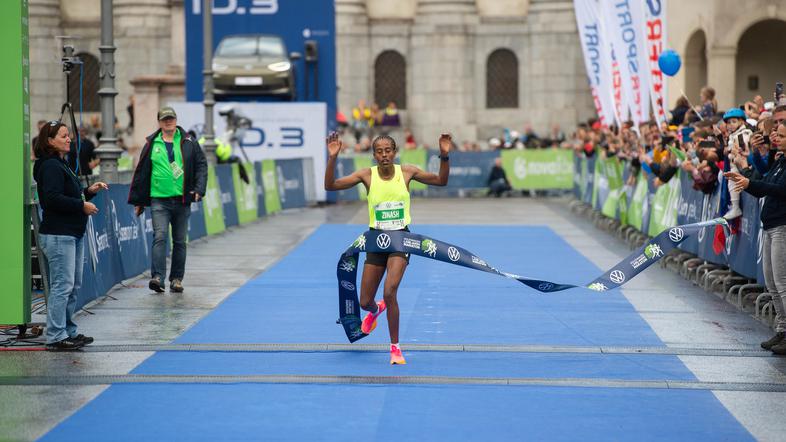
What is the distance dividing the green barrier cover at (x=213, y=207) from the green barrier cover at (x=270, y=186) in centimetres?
517

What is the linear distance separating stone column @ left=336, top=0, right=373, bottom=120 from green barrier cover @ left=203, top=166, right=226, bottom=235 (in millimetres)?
25833

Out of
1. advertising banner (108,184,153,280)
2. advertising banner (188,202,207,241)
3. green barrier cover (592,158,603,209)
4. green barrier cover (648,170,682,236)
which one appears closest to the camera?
advertising banner (108,184,153,280)

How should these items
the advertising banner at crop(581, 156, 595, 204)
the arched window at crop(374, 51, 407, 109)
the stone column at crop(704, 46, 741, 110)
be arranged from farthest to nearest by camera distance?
the arched window at crop(374, 51, 407, 109)
the stone column at crop(704, 46, 741, 110)
the advertising banner at crop(581, 156, 595, 204)

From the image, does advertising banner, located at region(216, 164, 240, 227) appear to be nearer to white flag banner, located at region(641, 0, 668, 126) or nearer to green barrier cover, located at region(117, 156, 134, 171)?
white flag banner, located at region(641, 0, 668, 126)

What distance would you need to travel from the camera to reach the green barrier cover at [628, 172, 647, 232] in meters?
21.8

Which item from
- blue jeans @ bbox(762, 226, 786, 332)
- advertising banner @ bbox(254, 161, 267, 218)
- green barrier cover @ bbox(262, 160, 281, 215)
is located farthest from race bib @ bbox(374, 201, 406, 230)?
green barrier cover @ bbox(262, 160, 281, 215)

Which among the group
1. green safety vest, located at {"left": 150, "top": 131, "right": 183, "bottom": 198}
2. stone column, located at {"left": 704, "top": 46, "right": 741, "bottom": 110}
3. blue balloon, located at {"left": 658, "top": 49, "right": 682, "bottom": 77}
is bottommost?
green safety vest, located at {"left": 150, "top": 131, "right": 183, "bottom": 198}

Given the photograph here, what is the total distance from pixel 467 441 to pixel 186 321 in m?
5.61

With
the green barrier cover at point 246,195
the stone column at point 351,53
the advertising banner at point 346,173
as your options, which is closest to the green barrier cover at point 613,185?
the green barrier cover at point 246,195

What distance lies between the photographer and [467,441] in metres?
7.93

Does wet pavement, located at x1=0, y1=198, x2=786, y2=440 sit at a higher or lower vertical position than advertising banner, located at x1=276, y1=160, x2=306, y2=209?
lower

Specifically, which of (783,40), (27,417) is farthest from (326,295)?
(783,40)

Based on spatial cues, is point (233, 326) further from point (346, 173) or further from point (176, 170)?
point (346, 173)

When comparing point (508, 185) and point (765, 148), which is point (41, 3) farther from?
point (765, 148)
